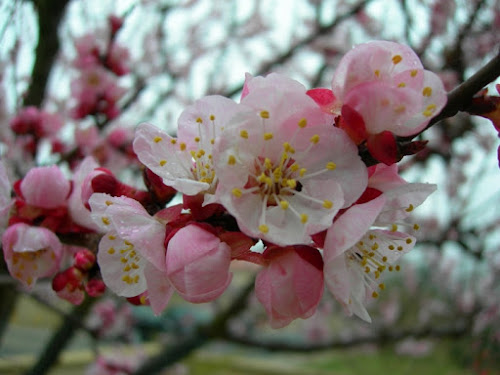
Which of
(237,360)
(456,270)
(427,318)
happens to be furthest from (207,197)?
(237,360)

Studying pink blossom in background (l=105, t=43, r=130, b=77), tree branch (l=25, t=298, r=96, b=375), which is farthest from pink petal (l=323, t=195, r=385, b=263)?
tree branch (l=25, t=298, r=96, b=375)

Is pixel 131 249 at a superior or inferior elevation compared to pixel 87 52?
superior

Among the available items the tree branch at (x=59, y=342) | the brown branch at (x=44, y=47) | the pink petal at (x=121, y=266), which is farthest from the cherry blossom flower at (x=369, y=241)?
the tree branch at (x=59, y=342)

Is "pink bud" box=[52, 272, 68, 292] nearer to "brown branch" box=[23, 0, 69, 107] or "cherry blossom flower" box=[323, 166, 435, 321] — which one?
"cherry blossom flower" box=[323, 166, 435, 321]

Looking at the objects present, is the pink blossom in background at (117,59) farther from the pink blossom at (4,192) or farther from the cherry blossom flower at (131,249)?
the cherry blossom flower at (131,249)

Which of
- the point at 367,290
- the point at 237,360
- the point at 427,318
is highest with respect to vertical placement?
the point at 367,290

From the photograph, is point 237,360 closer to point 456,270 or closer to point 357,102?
point 456,270

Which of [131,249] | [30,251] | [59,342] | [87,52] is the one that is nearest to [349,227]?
[131,249]

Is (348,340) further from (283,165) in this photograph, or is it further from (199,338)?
(283,165)
